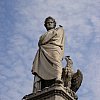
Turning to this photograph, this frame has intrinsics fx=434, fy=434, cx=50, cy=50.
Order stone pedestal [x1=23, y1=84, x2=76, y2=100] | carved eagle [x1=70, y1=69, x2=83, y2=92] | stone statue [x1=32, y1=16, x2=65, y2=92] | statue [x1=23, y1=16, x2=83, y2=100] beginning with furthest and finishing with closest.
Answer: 1. carved eagle [x1=70, y1=69, x2=83, y2=92]
2. stone statue [x1=32, y1=16, x2=65, y2=92]
3. statue [x1=23, y1=16, x2=83, y2=100]
4. stone pedestal [x1=23, y1=84, x2=76, y2=100]

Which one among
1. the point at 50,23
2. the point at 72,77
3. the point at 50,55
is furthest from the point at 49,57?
the point at 50,23

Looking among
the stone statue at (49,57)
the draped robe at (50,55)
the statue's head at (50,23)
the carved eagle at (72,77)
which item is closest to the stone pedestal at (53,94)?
the stone statue at (49,57)

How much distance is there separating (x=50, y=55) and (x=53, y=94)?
2.45m

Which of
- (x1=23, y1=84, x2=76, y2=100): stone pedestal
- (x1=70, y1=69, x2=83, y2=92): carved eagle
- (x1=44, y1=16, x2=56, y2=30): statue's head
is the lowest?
(x1=23, y1=84, x2=76, y2=100): stone pedestal

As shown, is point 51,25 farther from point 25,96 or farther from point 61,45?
point 25,96

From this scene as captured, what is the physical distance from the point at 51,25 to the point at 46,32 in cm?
47

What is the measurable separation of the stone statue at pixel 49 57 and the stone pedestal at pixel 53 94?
1.58 feet

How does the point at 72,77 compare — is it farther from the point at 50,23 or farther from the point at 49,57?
the point at 50,23

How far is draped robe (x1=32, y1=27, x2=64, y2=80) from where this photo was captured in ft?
66.3

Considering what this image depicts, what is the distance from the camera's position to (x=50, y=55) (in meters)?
20.8

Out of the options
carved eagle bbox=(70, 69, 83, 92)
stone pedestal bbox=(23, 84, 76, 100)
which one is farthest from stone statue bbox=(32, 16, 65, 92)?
carved eagle bbox=(70, 69, 83, 92)

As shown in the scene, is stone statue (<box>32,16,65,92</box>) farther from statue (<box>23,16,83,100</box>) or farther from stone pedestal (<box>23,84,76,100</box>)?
stone pedestal (<box>23,84,76,100</box>)

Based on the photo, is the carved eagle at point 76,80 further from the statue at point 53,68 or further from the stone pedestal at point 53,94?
the stone pedestal at point 53,94

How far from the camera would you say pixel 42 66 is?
815 inches
